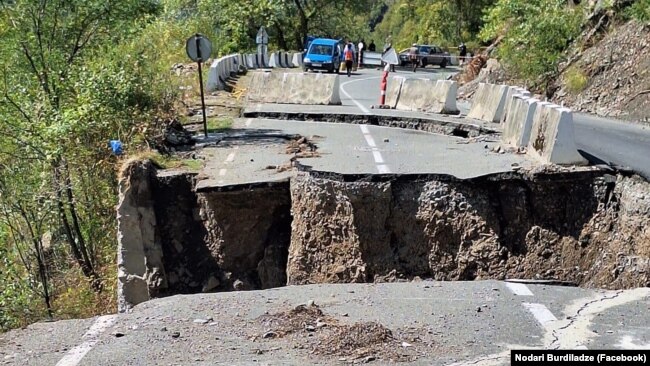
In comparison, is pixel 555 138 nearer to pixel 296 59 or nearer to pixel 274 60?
pixel 274 60

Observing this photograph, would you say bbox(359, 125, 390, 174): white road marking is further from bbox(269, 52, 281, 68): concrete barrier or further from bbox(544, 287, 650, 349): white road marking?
bbox(269, 52, 281, 68): concrete barrier

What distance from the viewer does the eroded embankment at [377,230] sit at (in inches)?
393

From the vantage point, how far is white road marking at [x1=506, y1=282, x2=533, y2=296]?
7.91 m

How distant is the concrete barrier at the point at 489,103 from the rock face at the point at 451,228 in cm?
782

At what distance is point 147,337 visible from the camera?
22.5ft

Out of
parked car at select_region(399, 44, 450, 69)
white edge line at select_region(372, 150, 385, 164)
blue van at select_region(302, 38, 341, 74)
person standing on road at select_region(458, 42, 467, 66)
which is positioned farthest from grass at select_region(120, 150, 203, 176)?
person standing on road at select_region(458, 42, 467, 66)

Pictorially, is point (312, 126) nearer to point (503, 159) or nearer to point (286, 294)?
point (503, 159)

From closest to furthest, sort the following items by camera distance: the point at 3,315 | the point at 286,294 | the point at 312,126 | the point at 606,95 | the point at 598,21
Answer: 1. the point at 286,294
2. the point at 3,315
3. the point at 312,126
4. the point at 606,95
5. the point at 598,21

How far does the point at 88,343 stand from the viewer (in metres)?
6.82

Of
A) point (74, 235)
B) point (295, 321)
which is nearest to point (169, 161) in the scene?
point (74, 235)

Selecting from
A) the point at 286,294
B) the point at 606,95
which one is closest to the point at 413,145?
the point at 286,294

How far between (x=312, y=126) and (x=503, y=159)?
7.07m

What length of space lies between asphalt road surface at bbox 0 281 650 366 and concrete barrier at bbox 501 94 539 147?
209 inches

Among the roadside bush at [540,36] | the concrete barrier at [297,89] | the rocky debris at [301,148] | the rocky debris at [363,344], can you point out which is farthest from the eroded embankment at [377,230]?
the roadside bush at [540,36]
